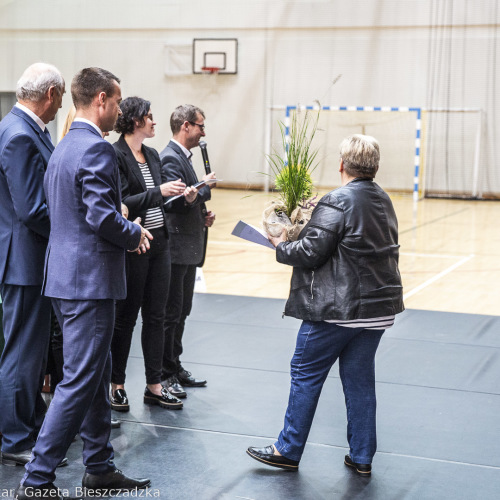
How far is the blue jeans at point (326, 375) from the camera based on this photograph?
2.92m

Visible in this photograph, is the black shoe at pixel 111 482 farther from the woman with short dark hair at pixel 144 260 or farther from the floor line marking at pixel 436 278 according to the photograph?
the floor line marking at pixel 436 278

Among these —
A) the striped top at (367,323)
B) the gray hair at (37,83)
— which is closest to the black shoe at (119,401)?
the striped top at (367,323)

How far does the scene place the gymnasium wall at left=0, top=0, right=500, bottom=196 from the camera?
15000 mm

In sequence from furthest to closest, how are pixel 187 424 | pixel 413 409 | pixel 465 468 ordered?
pixel 413 409 → pixel 187 424 → pixel 465 468

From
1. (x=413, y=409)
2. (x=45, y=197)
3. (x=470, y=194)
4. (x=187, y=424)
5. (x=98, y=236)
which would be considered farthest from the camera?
(x=470, y=194)

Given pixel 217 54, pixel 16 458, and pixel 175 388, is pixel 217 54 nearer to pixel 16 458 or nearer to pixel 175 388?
pixel 175 388

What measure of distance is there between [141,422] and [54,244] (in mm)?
1292

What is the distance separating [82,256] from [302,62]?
14.1 meters

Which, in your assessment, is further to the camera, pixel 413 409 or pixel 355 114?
pixel 355 114

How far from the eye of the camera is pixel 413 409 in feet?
12.4

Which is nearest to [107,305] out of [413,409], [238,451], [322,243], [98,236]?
[98,236]

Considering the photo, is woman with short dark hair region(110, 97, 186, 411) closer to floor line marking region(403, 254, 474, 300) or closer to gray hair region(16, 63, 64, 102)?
gray hair region(16, 63, 64, 102)

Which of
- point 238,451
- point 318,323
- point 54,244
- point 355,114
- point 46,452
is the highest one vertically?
point 355,114

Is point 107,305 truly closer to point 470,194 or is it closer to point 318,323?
point 318,323
